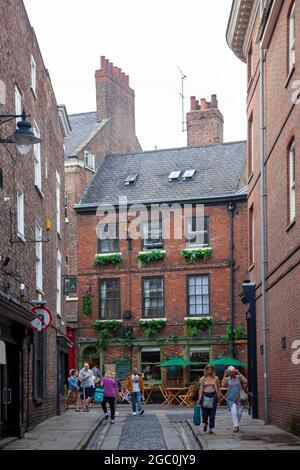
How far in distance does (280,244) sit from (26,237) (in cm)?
598

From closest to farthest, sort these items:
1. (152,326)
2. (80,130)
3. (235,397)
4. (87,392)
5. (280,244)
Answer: (235,397), (280,244), (87,392), (152,326), (80,130)

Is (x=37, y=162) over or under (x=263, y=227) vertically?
over

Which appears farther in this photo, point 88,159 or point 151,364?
point 88,159

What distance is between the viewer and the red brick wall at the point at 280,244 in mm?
19562

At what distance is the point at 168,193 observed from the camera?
4334 cm

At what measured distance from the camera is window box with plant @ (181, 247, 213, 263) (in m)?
41.1

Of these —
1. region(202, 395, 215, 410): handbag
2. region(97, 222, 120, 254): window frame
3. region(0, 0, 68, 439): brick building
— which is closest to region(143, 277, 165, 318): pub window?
region(97, 222, 120, 254): window frame

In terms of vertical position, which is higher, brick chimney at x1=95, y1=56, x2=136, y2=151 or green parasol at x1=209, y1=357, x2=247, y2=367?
brick chimney at x1=95, y1=56, x2=136, y2=151

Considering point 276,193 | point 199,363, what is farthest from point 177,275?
point 276,193

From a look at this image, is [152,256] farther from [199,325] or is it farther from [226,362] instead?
[226,362]

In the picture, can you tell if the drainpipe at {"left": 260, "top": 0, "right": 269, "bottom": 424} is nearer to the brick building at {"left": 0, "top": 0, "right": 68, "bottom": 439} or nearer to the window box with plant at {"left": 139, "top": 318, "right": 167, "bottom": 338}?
the brick building at {"left": 0, "top": 0, "right": 68, "bottom": 439}

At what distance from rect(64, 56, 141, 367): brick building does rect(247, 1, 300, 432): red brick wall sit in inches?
814

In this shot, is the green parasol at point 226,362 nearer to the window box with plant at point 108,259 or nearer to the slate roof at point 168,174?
the window box with plant at point 108,259

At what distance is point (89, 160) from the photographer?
47719 millimetres
